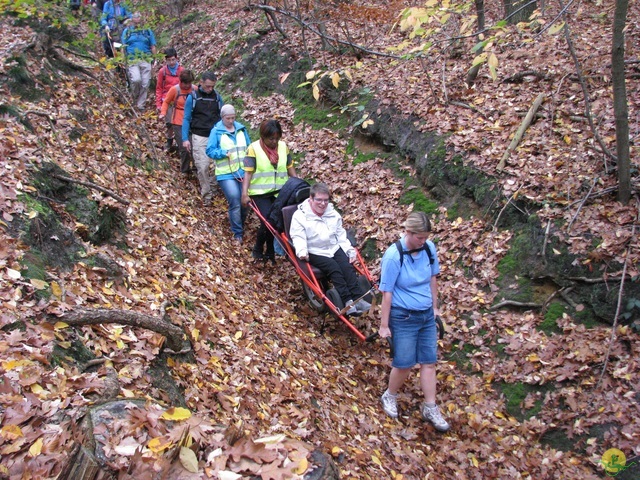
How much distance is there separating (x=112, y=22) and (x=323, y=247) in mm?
11434

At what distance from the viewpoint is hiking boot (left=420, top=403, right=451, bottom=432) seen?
5199 mm

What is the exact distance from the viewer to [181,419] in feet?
8.94

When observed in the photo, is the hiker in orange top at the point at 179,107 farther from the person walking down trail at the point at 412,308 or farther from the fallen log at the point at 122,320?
the fallen log at the point at 122,320

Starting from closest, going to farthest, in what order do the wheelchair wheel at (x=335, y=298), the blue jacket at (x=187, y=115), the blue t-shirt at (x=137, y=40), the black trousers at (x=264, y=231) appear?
1. the wheelchair wheel at (x=335, y=298)
2. the black trousers at (x=264, y=231)
3. the blue jacket at (x=187, y=115)
4. the blue t-shirt at (x=137, y=40)

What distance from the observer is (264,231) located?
298 inches

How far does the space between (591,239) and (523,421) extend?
90.8 inches

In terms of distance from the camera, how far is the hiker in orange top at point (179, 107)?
927 centimetres

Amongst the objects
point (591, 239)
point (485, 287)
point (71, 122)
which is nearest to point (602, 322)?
point (591, 239)

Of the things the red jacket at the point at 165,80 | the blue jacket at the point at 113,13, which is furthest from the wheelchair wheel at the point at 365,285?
the blue jacket at the point at 113,13

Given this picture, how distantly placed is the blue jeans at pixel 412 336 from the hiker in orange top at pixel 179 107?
614 centimetres

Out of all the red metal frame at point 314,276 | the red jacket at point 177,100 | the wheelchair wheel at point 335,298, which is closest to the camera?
the red metal frame at point 314,276

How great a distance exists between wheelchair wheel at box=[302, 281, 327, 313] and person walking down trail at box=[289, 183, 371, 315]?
1.30 feet

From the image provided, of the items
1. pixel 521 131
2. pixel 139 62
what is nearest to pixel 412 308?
pixel 521 131

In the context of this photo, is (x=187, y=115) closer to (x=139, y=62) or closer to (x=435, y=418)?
(x=139, y=62)
